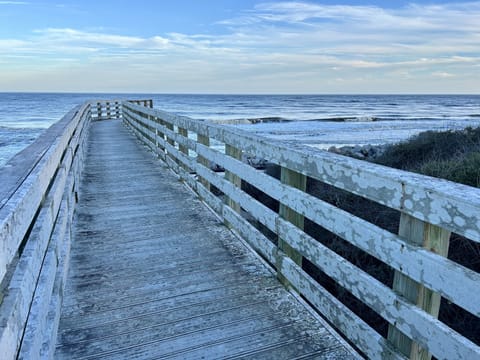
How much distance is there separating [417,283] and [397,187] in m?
0.45

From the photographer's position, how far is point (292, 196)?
9.40ft

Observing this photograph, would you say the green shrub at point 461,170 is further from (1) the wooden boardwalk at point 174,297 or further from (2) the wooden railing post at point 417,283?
(2) the wooden railing post at point 417,283

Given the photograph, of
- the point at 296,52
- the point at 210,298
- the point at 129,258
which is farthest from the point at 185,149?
the point at 296,52

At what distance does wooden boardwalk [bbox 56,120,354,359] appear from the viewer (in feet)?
7.99

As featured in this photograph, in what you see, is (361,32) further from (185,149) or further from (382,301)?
(382,301)

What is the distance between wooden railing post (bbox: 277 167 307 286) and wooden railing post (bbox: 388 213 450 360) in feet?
3.49

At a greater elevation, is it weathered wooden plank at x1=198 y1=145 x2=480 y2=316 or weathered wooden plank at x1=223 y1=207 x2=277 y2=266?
weathered wooden plank at x1=198 y1=145 x2=480 y2=316

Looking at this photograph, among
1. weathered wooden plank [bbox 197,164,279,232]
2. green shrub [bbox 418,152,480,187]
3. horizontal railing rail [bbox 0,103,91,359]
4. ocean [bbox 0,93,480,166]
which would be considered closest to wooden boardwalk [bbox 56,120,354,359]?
horizontal railing rail [bbox 0,103,91,359]

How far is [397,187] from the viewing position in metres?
1.84

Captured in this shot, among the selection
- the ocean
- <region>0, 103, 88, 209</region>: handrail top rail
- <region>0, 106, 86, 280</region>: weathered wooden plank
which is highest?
<region>0, 103, 88, 209</region>: handrail top rail

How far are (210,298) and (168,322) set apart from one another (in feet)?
1.37

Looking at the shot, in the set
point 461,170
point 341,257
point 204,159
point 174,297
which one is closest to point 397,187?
point 341,257

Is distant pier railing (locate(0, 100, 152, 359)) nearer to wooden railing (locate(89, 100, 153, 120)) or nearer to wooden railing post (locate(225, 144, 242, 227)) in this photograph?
wooden railing post (locate(225, 144, 242, 227))

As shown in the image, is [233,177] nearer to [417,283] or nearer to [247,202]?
[247,202]
